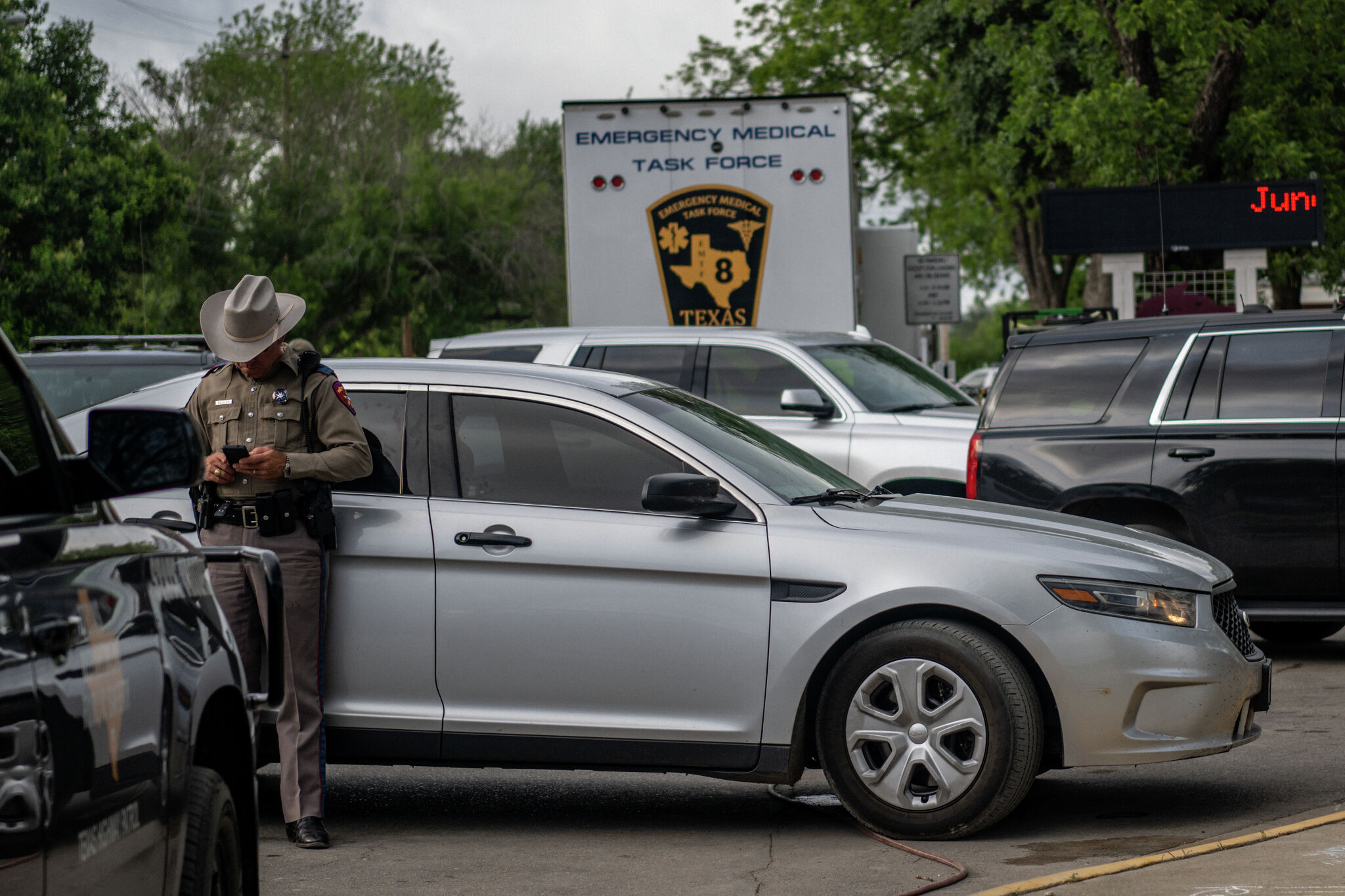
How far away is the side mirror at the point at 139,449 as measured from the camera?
9.45 ft

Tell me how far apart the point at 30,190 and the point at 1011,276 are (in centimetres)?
4652

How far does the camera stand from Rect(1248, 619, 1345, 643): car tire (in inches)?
389

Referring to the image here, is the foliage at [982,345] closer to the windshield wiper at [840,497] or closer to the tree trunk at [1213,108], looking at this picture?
the tree trunk at [1213,108]

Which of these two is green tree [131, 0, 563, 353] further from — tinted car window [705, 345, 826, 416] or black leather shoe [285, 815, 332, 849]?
black leather shoe [285, 815, 332, 849]

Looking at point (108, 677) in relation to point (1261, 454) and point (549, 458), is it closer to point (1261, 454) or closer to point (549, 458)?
point (549, 458)

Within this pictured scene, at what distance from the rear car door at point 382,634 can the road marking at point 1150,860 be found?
6.56 feet

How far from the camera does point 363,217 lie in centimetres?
3897

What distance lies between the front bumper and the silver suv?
5137mm

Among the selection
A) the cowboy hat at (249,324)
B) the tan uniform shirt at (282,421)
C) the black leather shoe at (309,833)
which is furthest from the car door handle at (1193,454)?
the black leather shoe at (309,833)

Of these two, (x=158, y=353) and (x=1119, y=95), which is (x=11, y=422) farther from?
(x=1119, y=95)

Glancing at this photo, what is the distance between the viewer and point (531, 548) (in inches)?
220

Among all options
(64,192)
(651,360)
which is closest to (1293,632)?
(651,360)

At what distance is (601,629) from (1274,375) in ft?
15.9

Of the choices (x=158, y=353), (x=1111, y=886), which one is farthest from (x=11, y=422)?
(x=158, y=353)
